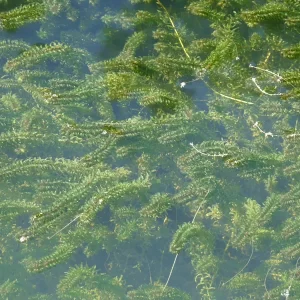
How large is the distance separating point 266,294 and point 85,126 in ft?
5.99

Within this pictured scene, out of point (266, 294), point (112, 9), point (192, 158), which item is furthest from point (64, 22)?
point (266, 294)

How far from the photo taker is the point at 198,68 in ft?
13.8

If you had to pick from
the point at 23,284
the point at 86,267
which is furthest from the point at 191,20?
the point at 23,284

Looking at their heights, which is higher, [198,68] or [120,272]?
[198,68]

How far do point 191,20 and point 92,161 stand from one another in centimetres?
138

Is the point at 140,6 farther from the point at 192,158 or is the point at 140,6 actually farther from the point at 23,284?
the point at 23,284

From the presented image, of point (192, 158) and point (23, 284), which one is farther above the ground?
point (192, 158)

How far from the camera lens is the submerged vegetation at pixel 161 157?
4.09m

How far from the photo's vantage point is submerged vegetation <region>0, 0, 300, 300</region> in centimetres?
409

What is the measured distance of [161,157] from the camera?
4.29m

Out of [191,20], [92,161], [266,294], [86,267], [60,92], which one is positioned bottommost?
[266,294]

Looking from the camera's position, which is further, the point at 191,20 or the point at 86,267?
the point at 191,20

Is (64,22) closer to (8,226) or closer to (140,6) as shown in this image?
(140,6)

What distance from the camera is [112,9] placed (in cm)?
455
